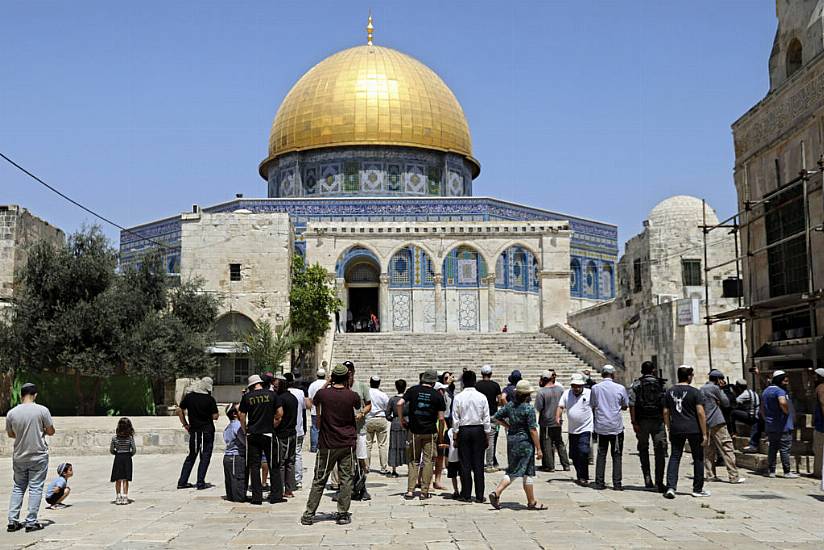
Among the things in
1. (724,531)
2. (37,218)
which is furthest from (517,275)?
(724,531)

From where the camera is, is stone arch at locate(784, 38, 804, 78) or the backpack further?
stone arch at locate(784, 38, 804, 78)

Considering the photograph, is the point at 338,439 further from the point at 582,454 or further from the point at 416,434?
the point at 582,454

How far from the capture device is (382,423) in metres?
9.64

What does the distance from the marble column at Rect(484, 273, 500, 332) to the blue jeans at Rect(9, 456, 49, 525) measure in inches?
980

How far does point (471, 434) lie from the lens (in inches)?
305

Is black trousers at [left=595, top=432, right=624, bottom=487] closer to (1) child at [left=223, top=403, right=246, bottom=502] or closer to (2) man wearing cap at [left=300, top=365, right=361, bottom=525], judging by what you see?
(2) man wearing cap at [left=300, top=365, right=361, bottom=525]

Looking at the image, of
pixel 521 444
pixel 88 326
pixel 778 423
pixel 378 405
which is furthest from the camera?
pixel 88 326

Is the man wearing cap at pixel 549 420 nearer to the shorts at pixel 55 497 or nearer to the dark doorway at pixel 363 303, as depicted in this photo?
the shorts at pixel 55 497

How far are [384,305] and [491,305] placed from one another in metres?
3.68

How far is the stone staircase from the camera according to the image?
23.5m

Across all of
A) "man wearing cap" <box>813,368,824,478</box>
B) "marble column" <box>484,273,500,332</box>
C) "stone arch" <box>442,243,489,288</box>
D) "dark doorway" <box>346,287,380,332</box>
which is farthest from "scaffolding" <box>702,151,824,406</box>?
"dark doorway" <box>346,287,380,332</box>

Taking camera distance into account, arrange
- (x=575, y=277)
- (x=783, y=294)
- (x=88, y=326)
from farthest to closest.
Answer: (x=575, y=277) < (x=88, y=326) < (x=783, y=294)

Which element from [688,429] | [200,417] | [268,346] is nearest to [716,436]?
[688,429]

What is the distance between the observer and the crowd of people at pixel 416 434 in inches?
274
